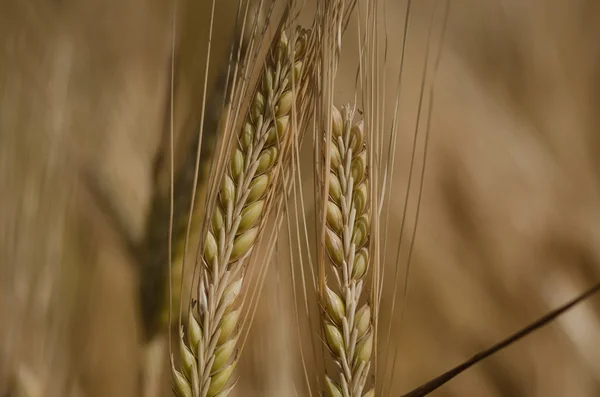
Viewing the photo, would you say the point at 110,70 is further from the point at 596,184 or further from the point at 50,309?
the point at 596,184

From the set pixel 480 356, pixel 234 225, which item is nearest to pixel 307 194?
pixel 234 225

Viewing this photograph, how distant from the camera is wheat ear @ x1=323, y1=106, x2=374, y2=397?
1.55ft

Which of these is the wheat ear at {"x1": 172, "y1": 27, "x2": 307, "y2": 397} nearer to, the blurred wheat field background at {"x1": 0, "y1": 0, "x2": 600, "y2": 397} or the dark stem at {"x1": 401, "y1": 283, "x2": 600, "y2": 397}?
the blurred wheat field background at {"x1": 0, "y1": 0, "x2": 600, "y2": 397}

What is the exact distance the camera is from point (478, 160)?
63 centimetres

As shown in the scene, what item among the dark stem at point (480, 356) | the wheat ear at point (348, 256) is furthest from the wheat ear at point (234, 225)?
the dark stem at point (480, 356)

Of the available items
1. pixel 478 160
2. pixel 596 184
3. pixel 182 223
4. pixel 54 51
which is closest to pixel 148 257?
pixel 182 223

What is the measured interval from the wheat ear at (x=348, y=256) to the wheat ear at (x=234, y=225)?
0.07 meters

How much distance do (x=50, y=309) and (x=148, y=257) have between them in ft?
0.52

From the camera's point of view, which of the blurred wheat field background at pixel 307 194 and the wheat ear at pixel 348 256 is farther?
the blurred wheat field background at pixel 307 194

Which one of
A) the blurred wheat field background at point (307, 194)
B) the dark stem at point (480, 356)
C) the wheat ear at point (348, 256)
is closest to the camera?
the dark stem at point (480, 356)

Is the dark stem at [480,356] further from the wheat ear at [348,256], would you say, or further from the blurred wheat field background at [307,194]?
the blurred wheat field background at [307,194]

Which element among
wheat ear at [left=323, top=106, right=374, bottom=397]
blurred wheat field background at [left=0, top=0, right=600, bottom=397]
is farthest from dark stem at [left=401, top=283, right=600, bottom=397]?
blurred wheat field background at [left=0, top=0, right=600, bottom=397]

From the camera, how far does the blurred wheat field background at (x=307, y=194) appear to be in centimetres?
61

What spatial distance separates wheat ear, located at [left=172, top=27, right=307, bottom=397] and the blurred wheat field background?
0.31 ft
